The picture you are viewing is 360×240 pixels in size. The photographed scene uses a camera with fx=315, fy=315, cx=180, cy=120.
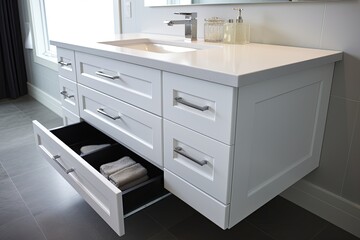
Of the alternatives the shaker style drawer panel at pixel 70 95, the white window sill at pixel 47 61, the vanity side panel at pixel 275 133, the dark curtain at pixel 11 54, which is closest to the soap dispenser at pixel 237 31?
the vanity side panel at pixel 275 133

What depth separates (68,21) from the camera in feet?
9.81

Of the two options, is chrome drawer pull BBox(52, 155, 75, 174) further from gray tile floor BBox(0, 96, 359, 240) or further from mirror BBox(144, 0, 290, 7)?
mirror BBox(144, 0, 290, 7)

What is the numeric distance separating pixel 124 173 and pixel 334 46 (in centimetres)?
98

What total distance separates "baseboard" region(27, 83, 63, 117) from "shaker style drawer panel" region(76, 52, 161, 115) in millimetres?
1592

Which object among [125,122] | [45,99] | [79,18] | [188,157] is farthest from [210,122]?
[45,99]

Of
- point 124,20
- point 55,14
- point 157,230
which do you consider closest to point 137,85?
point 157,230

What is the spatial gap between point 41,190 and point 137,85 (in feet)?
3.25

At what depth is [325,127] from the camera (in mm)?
1365

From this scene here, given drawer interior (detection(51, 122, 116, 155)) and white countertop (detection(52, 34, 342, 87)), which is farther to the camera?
drawer interior (detection(51, 122, 116, 155))

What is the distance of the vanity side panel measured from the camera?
37.1 inches

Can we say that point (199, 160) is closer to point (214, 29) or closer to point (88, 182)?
point (88, 182)

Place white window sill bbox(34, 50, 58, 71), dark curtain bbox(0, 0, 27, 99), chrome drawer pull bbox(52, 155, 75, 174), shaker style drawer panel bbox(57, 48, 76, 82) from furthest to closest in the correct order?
dark curtain bbox(0, 0, 27, 99) → white window sill bbox(34, 50, 58, 71) → shaker style drawer panel bbox(57, 48, 76, 82) → chrome drawer pull bbox(52, 155, 75, 174)

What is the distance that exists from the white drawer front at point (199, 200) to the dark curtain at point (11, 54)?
3.00m

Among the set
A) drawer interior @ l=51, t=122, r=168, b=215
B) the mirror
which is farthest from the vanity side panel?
the mirror
